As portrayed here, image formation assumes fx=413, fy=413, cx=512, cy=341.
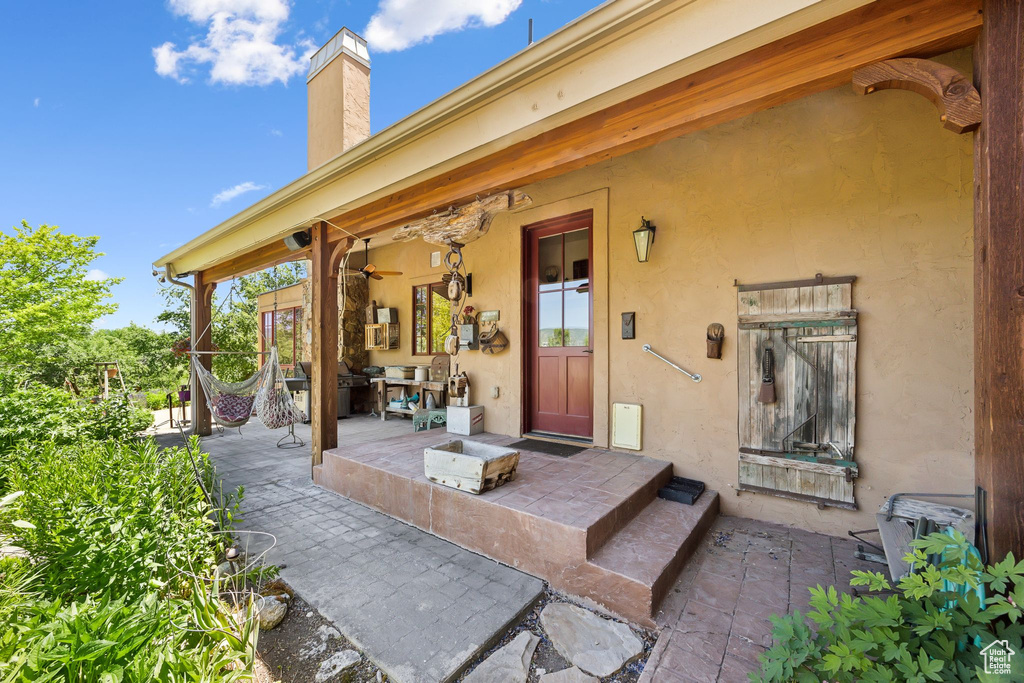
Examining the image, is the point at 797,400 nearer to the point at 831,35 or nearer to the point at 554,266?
the point at 831,35

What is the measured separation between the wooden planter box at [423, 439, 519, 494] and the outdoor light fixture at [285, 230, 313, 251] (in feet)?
9.08

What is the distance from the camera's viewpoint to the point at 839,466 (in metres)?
2.70

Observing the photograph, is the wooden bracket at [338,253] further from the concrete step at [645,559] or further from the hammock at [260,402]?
the concrete step at [645,559]

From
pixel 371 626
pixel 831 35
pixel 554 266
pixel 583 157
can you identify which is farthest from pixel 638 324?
pixel 371 626

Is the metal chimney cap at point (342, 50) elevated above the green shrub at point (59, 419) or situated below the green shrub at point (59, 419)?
above

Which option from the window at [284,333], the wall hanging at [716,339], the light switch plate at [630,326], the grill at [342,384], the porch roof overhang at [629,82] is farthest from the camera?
the window at [284,333]

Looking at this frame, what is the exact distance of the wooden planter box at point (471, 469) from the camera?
8.86 feet

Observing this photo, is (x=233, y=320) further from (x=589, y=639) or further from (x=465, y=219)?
(x=589, y=639)

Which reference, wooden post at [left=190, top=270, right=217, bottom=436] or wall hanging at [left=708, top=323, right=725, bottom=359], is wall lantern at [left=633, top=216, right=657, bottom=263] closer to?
wall hanging at [left=708, top=323, right=725, bottom=359]

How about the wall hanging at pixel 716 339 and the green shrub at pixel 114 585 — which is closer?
the green shrub at pixel 114 585

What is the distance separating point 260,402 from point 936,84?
239 inches

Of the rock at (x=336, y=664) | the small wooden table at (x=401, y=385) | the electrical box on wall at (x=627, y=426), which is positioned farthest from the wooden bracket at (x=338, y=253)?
the rock at (x=336, y=664)

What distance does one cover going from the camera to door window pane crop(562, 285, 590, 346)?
413 centimetres

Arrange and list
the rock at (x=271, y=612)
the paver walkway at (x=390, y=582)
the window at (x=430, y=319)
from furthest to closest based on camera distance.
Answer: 1. the window at (x=430, y=319)
2. the rock at (x=271, y=612)
3. the paver walkway at (x=390, y=582)
